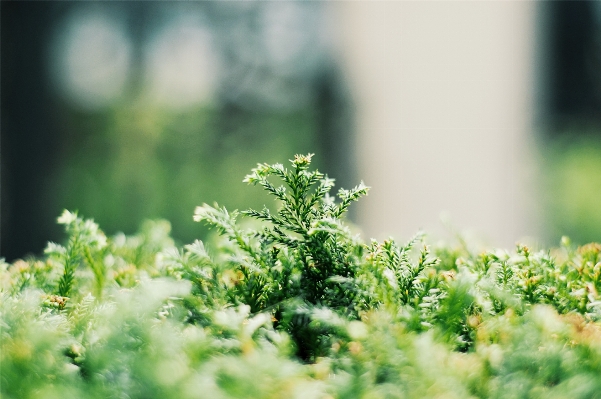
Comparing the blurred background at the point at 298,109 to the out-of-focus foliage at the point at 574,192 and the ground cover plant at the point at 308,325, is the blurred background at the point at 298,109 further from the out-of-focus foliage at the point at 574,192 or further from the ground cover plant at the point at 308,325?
the ground cover plant at the point at 308,325

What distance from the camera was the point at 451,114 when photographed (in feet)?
18.3

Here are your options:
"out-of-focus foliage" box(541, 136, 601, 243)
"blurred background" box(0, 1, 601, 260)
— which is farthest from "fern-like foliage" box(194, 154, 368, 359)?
"out-of-focus foliage" box(541, 136, 601, 243)

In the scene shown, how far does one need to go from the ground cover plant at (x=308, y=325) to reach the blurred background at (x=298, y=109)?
14.8 feet

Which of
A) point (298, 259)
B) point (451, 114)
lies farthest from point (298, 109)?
point (298, 259)

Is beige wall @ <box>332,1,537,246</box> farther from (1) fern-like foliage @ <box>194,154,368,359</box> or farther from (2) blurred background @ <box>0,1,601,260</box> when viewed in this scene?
(1) fern-like foliage @ <box>194,154,368,359</box>

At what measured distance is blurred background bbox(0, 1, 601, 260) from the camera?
5547mm

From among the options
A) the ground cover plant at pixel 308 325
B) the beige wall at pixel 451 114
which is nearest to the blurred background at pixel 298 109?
the beige wall at pixel 451 114

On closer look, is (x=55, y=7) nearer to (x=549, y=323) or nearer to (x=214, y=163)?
(x=214, y=163)

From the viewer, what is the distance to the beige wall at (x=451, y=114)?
5512 millimetres

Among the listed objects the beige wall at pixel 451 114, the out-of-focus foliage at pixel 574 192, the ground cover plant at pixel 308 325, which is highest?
the beige wall at pixel 451 114

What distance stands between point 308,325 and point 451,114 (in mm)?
5148

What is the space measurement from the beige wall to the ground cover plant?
181 inches

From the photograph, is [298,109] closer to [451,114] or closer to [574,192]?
[451,114]

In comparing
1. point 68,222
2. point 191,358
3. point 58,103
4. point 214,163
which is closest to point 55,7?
point 58,103
